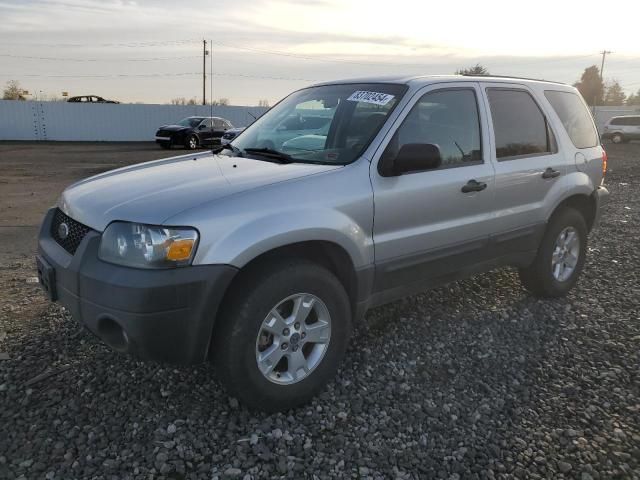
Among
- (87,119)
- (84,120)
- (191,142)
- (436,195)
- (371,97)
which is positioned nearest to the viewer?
(436,195)

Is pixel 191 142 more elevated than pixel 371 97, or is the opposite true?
pixel 371 97

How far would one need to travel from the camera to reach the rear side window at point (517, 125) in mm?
4113

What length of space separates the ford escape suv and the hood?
0.05 ft

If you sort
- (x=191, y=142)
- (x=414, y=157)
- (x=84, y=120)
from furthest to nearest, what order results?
(x=84, y=120)
(x=191, y=142)
(x=414, y=157)

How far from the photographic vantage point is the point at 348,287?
3.28 metres

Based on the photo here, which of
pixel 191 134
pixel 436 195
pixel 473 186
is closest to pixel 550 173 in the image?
pixel 473 186

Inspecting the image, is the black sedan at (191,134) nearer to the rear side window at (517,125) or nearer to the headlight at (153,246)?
the rear side window at (517,125)

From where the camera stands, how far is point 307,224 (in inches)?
113

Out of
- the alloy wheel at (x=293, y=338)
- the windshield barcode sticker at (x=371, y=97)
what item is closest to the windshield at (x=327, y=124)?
the windshield barcode sticker at (x=371, y=97)

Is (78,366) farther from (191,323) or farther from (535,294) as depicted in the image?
(535,294)

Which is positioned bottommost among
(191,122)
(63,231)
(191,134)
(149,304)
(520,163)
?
(191,134)

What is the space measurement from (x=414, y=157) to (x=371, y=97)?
681 mm

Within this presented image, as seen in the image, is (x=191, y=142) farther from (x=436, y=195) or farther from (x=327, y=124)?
(x=436, y=195)

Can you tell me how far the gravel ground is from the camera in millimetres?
2662
